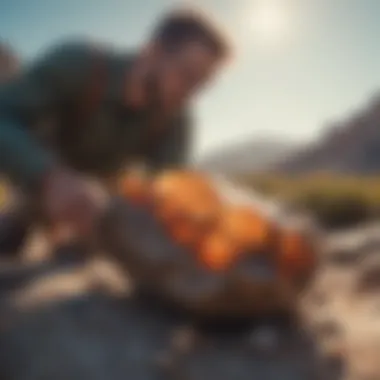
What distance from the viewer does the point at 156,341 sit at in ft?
5.07

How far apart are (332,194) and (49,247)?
3940 mm

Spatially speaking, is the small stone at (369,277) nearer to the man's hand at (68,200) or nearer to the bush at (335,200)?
the man's hand at (68,200)

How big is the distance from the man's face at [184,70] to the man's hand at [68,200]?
0.97 feet

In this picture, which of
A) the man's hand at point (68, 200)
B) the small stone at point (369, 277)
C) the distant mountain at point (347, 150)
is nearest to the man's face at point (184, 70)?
the man's hand at point (68, 200)

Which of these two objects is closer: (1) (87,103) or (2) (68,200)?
(2) (68,200)

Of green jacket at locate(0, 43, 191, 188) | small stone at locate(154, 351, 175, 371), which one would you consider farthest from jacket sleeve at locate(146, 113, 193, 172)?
small stone at locate(154, 351, 175, 371)

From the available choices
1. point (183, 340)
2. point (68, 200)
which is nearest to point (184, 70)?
point (68, 200)

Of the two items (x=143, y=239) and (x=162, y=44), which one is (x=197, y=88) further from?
(x=143, y=239)

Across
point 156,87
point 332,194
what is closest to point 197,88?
point 156,87

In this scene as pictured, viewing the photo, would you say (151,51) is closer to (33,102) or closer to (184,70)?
(184,70)

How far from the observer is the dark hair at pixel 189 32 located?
1.56 m

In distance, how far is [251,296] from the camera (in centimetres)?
158

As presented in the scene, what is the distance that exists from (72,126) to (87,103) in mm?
74

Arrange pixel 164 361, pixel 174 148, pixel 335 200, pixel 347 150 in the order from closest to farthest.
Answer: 1. pixel 164 361
2. pixel 174 148
3. pixel 335 200
4. pixel 347 150
